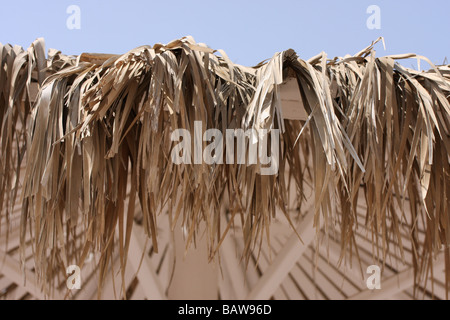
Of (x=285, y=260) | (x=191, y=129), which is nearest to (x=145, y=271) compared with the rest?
(x=285, y=260)

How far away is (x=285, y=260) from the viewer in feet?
7.05

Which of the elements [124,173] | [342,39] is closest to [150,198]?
[124,173]

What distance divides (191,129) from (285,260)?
3.77 feet

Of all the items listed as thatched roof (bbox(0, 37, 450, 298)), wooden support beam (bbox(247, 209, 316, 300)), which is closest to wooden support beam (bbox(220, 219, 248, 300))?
wooden support beam (bbox(247, 209, 316, 300))

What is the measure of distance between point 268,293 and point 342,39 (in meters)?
1.17

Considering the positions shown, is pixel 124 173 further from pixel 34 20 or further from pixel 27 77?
pixel 34 20

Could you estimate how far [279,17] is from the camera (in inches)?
87.3

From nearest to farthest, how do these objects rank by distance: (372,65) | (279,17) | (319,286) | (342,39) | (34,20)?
(372,65) → (34,20) → (342,39) → (279,17) → (319,286)

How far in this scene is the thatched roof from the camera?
1.16 metres

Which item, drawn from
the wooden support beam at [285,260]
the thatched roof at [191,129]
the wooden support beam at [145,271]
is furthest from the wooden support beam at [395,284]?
the wooden support beam at [145,271]

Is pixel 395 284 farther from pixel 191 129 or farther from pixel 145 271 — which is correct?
pixel 191 129

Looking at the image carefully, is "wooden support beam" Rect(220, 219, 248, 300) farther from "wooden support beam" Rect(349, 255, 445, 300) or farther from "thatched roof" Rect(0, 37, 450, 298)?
"thatched roof" Rect(0, 37, 450, 298)

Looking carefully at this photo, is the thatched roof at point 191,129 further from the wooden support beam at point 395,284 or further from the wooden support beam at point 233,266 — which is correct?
the wooden support beam at point 233,266

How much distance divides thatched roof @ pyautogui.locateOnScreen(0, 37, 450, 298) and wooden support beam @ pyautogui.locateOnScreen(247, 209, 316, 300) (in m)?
0.79
